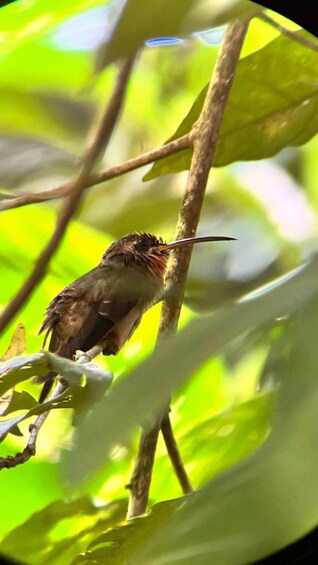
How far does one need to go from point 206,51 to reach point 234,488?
0.35 meters

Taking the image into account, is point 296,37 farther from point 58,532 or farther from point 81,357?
point 58,532

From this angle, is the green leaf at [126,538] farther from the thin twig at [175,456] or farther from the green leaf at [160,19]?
the green leaf at [160,19]

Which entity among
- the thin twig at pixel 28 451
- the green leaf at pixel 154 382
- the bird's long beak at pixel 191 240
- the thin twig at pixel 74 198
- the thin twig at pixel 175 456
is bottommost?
the thin twig at pixel 175 456

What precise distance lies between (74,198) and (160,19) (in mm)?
155

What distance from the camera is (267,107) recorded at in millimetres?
513

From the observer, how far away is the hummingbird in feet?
1.48

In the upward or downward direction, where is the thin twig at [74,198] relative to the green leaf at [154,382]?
upward

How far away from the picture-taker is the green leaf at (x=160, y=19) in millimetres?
460

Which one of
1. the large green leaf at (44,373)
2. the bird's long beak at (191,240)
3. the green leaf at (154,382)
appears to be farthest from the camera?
the bird's long beak at (191,240)

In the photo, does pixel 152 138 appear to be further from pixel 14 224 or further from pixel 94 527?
pixel 94 527

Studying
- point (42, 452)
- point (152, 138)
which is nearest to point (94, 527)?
point (42, 452)

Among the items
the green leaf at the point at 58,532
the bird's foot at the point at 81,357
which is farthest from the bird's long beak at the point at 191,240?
the green leaf at the point at 58,532

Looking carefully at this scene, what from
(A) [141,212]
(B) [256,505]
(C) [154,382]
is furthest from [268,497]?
(A) [141,212]

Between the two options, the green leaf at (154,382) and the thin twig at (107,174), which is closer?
the green leaf at (154,382)
